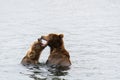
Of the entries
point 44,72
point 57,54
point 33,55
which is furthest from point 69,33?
point 44,72

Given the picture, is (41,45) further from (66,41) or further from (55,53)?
(66,41)

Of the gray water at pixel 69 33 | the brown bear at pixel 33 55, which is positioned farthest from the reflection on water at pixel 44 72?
the brown bear at pixel 33 55

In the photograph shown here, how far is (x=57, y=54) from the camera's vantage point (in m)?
21.7

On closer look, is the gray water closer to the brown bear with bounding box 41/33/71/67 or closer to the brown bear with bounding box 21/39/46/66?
the brown bear with bounding box 21/39/46/66

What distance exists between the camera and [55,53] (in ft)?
71.5

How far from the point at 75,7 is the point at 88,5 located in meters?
0.94

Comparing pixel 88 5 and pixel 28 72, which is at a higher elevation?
pixel 88 5

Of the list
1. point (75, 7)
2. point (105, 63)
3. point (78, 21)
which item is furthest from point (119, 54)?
point (75, 7)

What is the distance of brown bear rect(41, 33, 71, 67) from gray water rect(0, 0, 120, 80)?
1.22ft

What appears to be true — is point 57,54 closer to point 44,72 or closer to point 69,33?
point 44,72

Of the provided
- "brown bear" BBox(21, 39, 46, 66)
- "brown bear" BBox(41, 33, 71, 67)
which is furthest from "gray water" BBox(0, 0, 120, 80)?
"brown bear" BBox(41, 33, 71, 67)

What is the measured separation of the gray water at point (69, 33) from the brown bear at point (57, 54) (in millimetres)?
371

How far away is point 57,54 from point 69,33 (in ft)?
21.2

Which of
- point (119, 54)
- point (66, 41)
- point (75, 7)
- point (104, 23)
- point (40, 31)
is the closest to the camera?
point (119, 54)
